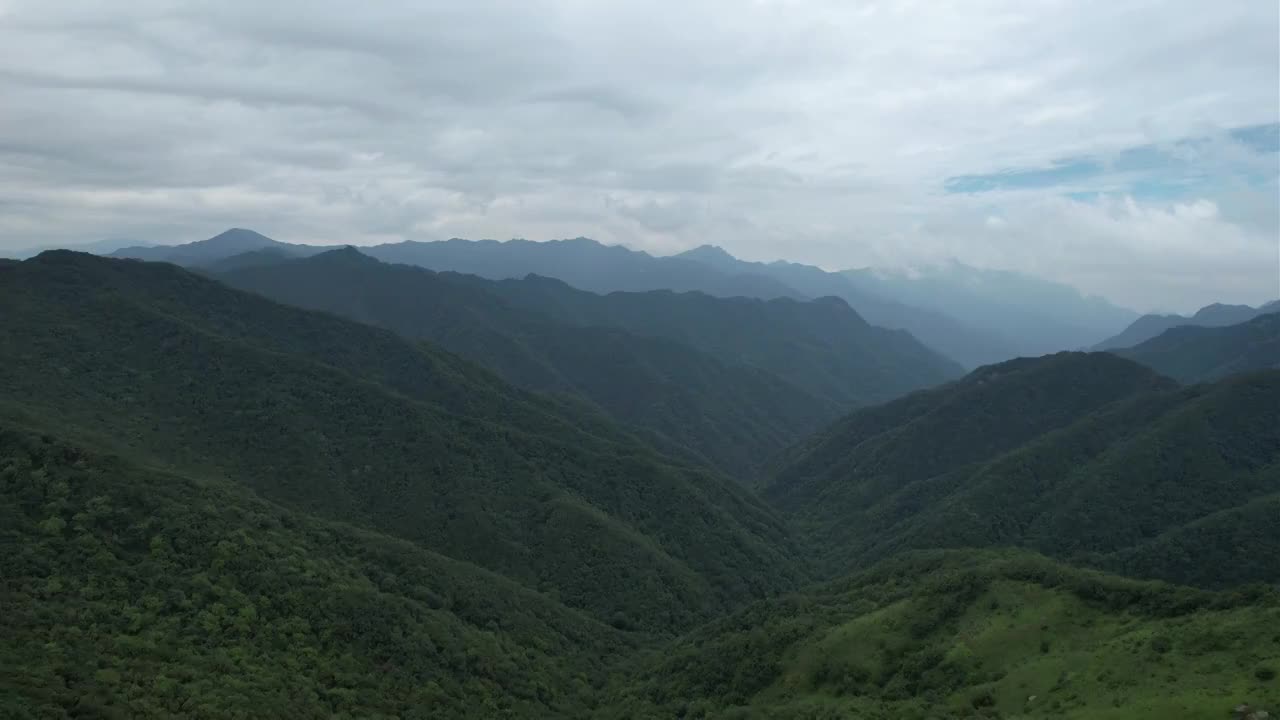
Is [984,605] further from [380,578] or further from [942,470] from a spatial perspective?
[942,470]

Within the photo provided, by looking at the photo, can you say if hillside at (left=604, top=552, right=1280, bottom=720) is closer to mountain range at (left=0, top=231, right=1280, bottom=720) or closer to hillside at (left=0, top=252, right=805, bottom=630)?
mountain range at (left=0, top=231, right=1280, bottom=720)

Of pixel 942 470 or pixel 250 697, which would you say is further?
pixel 942 470

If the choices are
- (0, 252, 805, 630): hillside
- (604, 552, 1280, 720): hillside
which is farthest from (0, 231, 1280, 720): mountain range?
(0, 252, 805, 630): hillside

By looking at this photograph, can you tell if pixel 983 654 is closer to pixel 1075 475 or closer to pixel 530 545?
pixel 530 545

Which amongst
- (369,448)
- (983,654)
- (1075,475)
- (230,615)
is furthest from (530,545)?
(1075,475)

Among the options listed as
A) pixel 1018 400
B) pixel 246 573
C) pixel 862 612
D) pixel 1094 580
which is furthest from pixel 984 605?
pixel 1018 400
